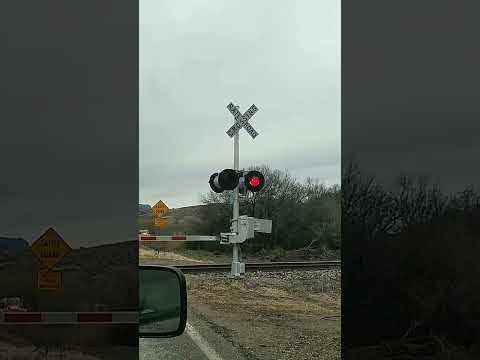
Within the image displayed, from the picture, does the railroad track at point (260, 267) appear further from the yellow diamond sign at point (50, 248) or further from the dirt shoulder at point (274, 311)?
the yellow diamond sign at point (50, 248)

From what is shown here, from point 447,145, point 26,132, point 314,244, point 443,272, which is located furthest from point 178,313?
point 314,244

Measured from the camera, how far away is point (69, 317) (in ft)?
5.43

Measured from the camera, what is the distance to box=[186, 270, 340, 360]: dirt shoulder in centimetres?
581

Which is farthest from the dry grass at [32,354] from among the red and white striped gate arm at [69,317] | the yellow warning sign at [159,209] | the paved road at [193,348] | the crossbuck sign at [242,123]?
the yellow warning sign at [159,209]

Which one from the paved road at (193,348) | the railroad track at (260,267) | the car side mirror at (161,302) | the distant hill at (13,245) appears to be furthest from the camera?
the railroad track at (260,267)

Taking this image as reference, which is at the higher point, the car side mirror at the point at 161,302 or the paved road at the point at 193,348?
the car side mirror at the point at 161,302

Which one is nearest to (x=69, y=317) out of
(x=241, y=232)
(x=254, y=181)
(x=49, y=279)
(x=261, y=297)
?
(x=49, y=279)

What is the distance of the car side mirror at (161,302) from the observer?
5.91ft

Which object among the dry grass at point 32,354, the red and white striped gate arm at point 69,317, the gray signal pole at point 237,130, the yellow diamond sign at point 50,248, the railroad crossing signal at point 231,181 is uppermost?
the gray signal pole at point 237,130

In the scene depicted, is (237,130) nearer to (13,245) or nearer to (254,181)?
(254,181)

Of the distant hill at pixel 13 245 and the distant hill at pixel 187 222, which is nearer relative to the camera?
the distant hill at pixel 13 245

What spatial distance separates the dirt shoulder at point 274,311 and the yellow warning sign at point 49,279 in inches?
148

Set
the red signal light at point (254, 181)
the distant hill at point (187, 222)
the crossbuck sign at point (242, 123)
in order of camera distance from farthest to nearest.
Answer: the distant hill at point (187, 222)
the crossbuck sign at point (242, 123)
the red signal light at point (254, 181)

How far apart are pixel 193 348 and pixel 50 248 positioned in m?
4.26
